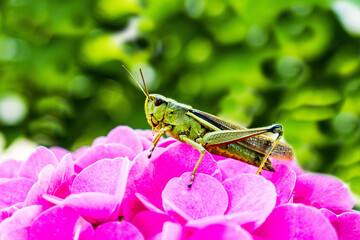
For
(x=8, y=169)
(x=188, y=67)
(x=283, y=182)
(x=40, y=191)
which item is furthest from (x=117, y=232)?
(x=188, y=67)

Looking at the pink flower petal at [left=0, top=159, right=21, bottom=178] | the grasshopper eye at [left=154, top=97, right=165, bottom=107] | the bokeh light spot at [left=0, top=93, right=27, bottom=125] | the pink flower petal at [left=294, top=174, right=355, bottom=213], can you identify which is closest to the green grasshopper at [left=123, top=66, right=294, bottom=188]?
the grasshopper eye at [left=154, top=97, right=165, bottom=107]

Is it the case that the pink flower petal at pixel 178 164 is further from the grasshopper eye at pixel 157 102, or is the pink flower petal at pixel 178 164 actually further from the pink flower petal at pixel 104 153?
the grasshopper eye at pixel 157 102

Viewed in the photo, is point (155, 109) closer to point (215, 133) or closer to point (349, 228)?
point (215, 133)

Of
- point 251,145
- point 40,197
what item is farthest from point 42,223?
point 251,145

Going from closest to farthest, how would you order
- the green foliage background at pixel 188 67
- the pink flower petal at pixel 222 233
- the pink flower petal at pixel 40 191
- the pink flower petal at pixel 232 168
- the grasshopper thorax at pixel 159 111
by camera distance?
the pink flower petal at pixel 222 233, the pink flower petal at pixel 40 191, the pink flower petal at pixel 232 168, the grasshopper thorax at pixel 159 111, the green foliage background at pixel 188 67

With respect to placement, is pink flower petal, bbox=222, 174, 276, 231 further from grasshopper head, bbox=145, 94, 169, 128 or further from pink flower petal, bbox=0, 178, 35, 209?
grasshopper head, bbox=145, 94, 169, 128

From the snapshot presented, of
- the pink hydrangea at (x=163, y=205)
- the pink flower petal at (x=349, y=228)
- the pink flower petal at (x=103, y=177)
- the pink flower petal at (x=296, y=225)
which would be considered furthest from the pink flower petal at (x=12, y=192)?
the pink flower petal at (x=349, y=228)
